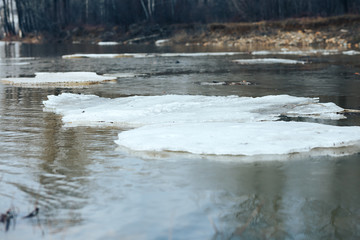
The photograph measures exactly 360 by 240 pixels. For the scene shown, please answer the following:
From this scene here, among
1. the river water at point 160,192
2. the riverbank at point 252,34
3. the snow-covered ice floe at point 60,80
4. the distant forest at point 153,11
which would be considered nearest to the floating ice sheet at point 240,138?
the river water at point 160,192

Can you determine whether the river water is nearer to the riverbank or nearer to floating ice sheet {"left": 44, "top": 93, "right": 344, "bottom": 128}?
floating ice sheet {"left": 44, "top": 93, "right": 344, "bottom": 128}

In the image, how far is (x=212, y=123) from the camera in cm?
720

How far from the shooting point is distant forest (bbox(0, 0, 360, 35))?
49.9 metres

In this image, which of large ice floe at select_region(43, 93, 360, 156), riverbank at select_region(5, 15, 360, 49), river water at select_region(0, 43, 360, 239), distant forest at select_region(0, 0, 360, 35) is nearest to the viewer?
river water at select_region(0, 43, 360, 239)

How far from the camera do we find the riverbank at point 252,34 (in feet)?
118

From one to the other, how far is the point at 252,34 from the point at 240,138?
35.3 meters

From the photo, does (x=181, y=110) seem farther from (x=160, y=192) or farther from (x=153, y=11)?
(x=153, y=11)

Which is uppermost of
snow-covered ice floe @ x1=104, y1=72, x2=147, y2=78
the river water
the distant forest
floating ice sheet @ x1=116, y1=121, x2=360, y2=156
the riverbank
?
the distant forest

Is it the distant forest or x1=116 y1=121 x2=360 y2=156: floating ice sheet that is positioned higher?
the distant forest

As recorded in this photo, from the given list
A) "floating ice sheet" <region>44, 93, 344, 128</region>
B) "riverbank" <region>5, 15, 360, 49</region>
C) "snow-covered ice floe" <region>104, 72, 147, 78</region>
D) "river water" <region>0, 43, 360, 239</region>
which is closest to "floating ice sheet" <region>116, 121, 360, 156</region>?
"river water" <region>0, 43, 360, 239</region>

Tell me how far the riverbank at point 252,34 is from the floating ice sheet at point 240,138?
26015 mm

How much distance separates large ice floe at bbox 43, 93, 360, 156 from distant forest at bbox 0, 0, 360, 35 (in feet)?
117

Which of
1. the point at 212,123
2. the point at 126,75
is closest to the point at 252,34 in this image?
the point at 126,75

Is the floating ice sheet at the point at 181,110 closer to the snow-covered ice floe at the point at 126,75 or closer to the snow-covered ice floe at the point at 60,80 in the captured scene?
the snow-covered ice floe at the point at 60,80
